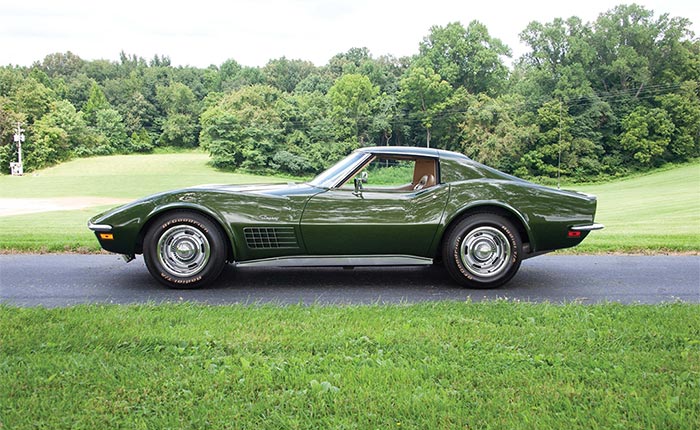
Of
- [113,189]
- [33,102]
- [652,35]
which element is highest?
[652,35]

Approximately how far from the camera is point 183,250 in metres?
5.26

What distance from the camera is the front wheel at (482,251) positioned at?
5352 millimetres

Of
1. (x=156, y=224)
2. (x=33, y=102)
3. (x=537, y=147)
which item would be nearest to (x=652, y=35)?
(x=537, y=147)

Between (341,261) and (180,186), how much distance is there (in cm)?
2818

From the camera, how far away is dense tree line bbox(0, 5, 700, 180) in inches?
1351

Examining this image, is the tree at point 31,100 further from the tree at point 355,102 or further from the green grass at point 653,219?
the green grass at point 653,219

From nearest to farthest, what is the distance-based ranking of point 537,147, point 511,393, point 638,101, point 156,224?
point 511,393
point 156,224
point 537,147
point 638,101

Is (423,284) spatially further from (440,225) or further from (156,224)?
(156,224)

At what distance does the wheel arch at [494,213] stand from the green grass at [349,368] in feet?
4.33

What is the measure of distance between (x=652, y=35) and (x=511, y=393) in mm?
51372

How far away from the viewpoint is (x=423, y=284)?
5590mm

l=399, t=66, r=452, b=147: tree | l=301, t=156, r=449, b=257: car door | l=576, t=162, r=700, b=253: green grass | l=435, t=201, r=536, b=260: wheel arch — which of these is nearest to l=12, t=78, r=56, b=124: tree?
l=399, t=66, r=452, b=147: tree

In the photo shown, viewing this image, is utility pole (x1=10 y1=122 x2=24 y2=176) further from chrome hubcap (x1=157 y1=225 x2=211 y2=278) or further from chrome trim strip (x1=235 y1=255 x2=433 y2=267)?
Answer: chrome trim strip (x1=235 y1=255 x2=433 y2=267)

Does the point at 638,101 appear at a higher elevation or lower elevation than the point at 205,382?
higher
